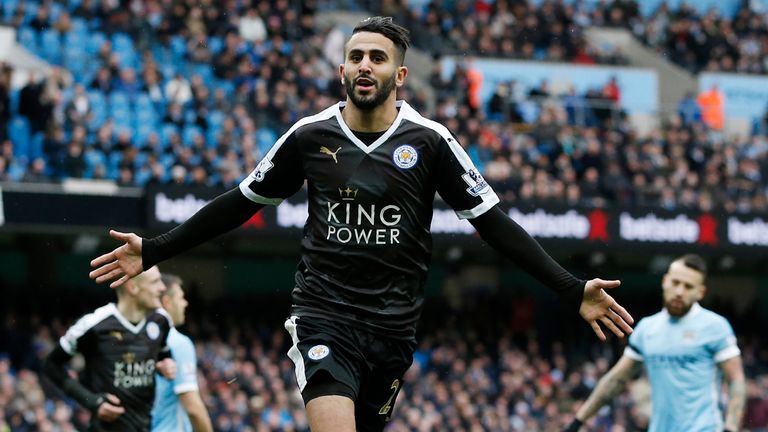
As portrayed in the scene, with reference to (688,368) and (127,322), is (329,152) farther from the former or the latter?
(688,368)

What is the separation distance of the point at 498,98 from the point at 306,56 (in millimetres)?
3618

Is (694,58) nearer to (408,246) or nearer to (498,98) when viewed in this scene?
(498,98)

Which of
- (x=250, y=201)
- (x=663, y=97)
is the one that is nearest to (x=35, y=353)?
(x=250, y=201)

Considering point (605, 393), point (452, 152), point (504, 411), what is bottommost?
point (504, 411)

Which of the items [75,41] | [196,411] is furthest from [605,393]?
[75,41]

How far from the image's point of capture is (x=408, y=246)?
6.81m

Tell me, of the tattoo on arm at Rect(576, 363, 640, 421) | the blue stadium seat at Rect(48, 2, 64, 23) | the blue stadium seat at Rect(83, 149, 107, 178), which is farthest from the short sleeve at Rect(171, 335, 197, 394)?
the blue stadium seat at Rect(48, 2, 64, 23)

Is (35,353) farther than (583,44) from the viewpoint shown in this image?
No

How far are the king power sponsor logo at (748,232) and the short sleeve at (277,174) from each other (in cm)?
1897

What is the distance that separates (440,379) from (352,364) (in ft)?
53.9

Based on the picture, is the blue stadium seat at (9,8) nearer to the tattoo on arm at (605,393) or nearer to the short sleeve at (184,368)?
the short sleeve at (184,368)

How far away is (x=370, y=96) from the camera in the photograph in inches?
263

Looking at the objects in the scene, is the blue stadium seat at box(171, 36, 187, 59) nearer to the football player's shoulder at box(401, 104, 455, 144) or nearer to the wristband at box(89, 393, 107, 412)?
the wristband at box(89, 393, 107, 412)

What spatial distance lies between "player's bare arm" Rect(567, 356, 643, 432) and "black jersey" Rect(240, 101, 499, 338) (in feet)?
10.9
